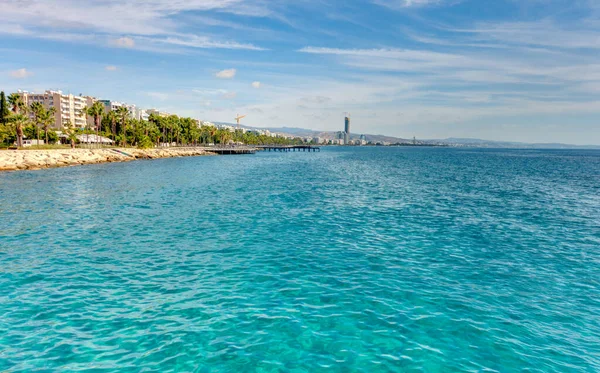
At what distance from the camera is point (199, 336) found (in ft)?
44.1

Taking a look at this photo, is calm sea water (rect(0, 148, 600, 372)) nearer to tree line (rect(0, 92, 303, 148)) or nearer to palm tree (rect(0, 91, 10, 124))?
tree line (rect(0, 92, 303, 148))

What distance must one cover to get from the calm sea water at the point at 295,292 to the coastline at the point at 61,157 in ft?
176

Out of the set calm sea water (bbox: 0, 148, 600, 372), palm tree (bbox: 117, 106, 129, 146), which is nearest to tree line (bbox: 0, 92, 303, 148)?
palm tree (bbox: 117, 106, 129, 146)

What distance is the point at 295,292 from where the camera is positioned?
17562 millimetres

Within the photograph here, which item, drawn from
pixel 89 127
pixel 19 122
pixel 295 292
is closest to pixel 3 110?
pixel 19 122

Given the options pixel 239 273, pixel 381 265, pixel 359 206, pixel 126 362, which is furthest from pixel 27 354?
pixel 359 206

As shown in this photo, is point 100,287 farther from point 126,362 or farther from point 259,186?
point 259,186

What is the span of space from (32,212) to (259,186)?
31763 mm

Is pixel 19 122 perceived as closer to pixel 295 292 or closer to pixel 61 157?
pixel 61 157

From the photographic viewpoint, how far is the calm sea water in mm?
12461

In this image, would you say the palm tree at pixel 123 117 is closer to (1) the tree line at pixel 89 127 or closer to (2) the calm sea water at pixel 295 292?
(1) the tree line at pixel 89 127

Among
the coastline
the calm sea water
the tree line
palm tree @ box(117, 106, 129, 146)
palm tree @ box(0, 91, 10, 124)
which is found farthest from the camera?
palm tree @ box(117, 106, 129, 146)

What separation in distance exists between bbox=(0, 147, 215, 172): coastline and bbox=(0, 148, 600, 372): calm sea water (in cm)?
5373

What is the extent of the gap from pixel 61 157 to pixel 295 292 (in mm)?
98319
